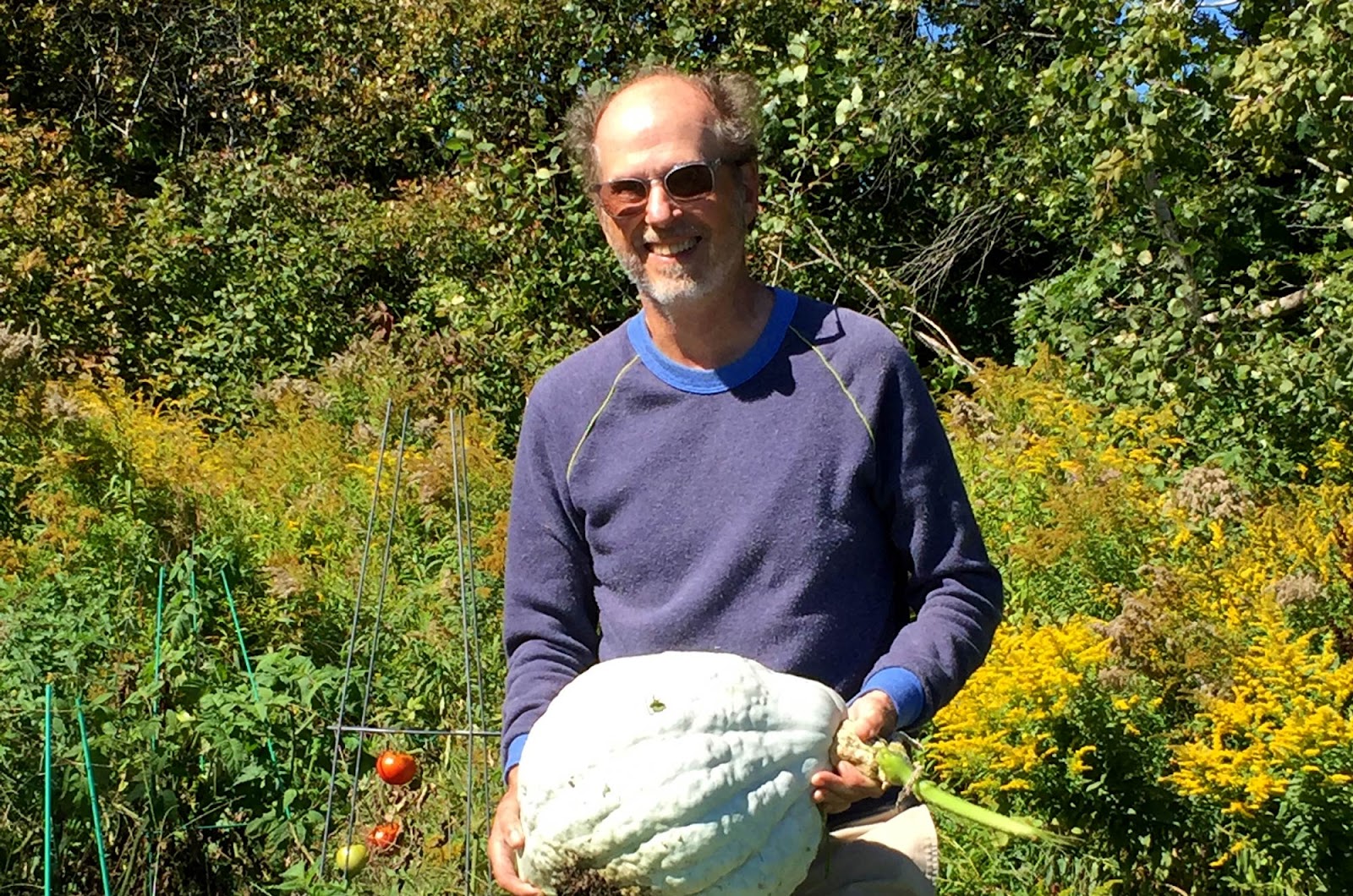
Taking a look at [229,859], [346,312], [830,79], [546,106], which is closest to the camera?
[229,859]

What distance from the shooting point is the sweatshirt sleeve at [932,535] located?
193cm

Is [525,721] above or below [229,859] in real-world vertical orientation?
above

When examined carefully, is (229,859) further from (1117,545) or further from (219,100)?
(219,100)

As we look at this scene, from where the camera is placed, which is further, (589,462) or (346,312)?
(346,312)

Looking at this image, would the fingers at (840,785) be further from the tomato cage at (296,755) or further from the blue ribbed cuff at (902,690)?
the tomato cage at (296,755)

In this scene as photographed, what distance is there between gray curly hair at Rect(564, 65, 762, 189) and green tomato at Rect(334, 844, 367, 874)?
195 cm

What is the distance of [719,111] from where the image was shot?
213cm

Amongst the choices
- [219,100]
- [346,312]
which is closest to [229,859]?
[346,312]

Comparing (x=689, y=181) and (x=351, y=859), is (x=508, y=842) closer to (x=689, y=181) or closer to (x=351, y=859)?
(x=689, y=181)

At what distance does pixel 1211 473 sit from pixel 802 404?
2.46 meters

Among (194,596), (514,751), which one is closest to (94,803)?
(194,596)

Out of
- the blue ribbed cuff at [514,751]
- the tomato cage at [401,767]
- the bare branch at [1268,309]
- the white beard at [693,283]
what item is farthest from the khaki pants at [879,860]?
the bare branch at [1268,309]

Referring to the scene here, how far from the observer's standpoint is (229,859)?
374 cm

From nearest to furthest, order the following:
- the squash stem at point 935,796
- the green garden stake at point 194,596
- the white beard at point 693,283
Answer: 1. the squash stem at point 935,796
2. the white beard at point 693,283
3. the green garden stake at point 194,596
